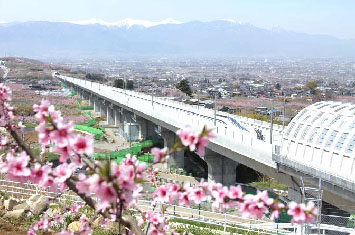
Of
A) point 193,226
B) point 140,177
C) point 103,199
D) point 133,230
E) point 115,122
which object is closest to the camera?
point 103,199

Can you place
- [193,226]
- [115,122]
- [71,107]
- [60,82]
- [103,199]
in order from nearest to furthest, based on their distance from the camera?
[103,199] < [193,226] < [115,122] < [71,107] < [60,82]

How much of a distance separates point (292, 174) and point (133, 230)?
16258 millimetres

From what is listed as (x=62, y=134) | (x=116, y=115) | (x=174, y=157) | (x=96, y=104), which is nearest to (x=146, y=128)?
(x=174, y=157)

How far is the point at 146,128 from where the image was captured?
5188 centimetres

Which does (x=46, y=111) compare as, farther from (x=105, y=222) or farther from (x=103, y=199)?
(x=105, y=222)

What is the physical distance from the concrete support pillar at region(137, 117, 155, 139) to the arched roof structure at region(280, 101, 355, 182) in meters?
31.9

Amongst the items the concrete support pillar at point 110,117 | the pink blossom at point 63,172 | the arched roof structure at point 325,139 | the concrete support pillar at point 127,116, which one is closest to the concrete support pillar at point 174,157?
the concrete support pillar at point 127,116

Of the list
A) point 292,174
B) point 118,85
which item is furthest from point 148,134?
point 118,85

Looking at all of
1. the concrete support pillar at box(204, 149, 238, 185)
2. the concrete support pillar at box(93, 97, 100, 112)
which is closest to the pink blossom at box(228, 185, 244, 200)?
the concrete support pillar at box(204, 149, 238, 185)

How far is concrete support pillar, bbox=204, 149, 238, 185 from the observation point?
31.4 meters

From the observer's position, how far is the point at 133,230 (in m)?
5.09

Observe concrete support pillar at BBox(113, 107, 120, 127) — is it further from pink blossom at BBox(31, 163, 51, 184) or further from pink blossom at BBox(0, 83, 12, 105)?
pink blossom at BBox(31, 163, 51, 184)

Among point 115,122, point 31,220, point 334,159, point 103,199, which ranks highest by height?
point 103,199

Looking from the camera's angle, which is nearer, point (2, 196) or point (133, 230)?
point (133, 230)
